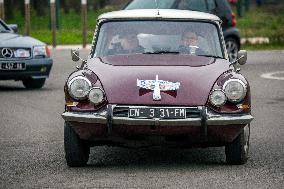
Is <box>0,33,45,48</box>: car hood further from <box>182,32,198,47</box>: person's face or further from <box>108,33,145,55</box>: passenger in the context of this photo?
<box>182,32,198,47</box>: person's face

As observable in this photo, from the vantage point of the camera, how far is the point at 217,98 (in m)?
9.63

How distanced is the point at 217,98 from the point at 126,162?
110cm

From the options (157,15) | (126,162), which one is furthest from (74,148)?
(157,15)

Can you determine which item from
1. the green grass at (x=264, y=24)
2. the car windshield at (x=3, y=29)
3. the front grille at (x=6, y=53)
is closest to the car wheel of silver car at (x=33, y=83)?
the front grille at (x=6, y=53)

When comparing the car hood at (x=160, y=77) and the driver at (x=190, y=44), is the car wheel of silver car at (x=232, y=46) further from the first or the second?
the car hood at (x=160, y=77)

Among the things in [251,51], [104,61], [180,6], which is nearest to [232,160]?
[104,61]

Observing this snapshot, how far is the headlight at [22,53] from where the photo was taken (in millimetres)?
18505

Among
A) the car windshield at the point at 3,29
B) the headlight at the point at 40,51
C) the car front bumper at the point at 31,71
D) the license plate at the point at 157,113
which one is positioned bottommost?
the car front bumper at the point at 31,71

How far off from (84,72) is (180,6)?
545 inches

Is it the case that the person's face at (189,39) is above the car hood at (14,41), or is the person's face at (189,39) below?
above

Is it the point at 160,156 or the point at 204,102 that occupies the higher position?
the point at 204,102

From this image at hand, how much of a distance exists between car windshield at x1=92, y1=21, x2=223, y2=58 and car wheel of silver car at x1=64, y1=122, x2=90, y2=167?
1176 mm

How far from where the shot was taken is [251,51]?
2877 centimetres

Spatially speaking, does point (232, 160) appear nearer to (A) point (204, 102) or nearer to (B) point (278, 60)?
(A) point (204, 102)
